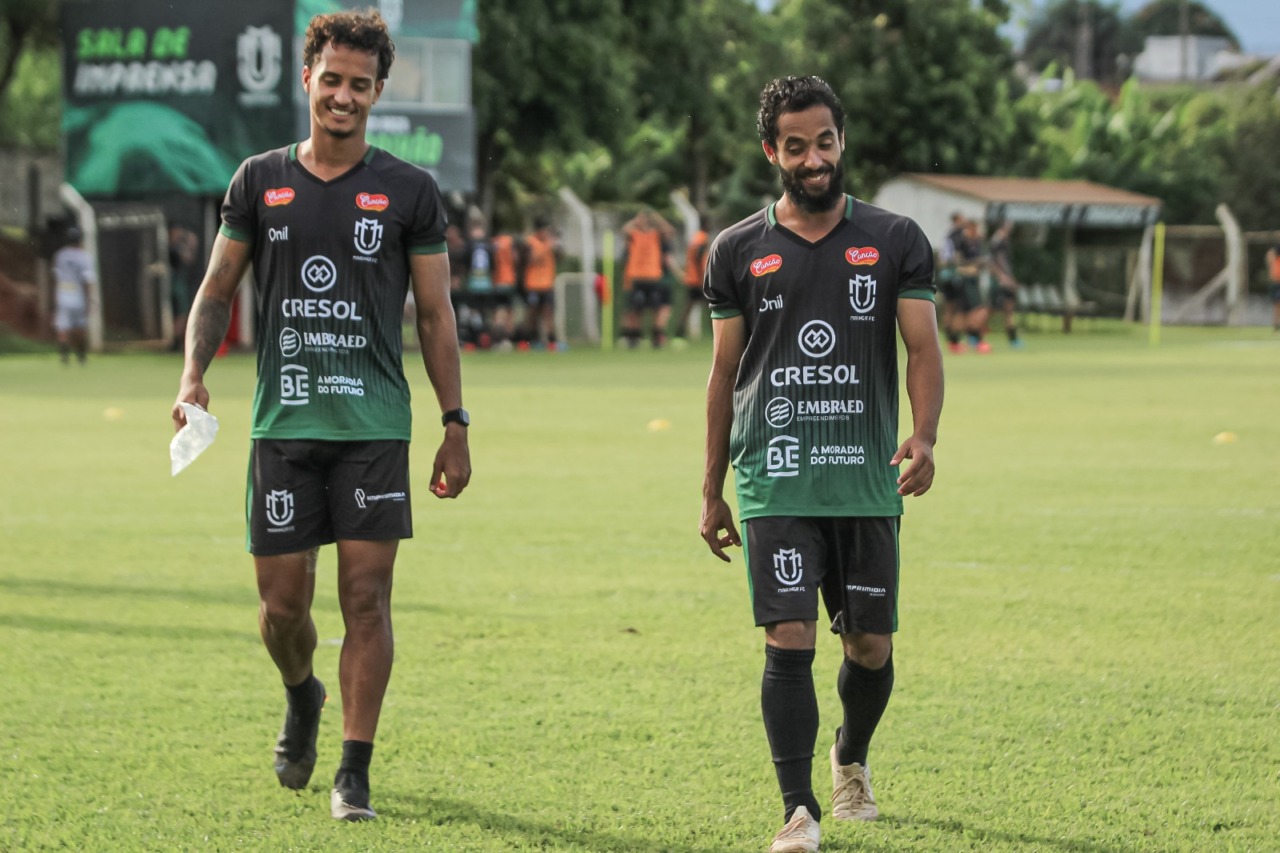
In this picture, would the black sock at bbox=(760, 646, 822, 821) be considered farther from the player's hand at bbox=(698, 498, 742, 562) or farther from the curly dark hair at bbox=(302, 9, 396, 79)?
the curly dark hair at bbox=(302, 9, 396, 79)

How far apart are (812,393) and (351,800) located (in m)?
1.61

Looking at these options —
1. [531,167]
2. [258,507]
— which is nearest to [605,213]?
[531,167]

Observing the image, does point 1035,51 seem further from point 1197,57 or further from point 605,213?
point 605,213

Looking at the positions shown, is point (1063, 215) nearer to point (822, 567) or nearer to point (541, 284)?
point (541, 284)

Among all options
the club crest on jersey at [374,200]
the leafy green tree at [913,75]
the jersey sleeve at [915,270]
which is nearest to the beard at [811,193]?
the jersey sleeve at [915,270]

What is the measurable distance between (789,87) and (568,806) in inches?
78.9

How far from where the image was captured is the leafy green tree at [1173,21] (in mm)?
124125

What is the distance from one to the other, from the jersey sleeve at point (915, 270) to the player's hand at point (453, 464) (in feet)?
4.17

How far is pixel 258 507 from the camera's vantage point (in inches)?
207

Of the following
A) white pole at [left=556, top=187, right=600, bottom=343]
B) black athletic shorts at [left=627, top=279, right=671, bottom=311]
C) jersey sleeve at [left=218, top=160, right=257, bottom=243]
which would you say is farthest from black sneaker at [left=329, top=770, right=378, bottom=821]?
white pole at [left=556, top=187, right=600, bottom=343]

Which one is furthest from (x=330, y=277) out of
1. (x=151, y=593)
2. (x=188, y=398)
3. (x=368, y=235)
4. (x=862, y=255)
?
(x=151, y=593)

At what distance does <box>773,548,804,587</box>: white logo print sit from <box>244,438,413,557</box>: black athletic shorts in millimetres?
1052

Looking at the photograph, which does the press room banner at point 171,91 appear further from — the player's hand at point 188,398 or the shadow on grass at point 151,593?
the player's hand at point 188,398

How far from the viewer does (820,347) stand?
16.3 ft
